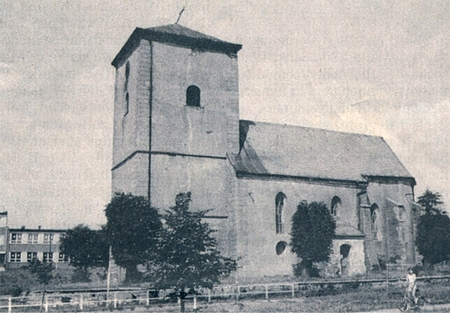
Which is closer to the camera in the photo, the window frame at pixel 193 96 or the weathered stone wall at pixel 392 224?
the window frame at pixel 193 96

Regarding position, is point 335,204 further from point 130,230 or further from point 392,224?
point 130,230

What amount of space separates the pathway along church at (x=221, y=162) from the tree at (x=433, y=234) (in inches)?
64.1

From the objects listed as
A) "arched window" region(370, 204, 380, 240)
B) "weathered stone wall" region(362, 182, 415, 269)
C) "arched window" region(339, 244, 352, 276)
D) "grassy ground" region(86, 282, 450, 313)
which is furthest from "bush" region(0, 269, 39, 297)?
A: "arched window" region(370, 204, 380, 240)

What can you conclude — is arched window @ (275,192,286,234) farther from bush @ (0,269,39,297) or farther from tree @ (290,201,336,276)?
bush @ (0,269,39,297)

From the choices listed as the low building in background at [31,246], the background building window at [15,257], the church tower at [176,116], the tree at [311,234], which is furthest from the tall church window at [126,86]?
the background building window at [15,257]

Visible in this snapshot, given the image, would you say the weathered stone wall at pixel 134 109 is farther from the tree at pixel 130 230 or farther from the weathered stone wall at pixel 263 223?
the weathered stone wall at pixel 263 223

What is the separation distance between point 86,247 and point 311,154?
59.9ft

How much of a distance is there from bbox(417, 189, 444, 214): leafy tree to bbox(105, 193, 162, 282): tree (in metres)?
23.5

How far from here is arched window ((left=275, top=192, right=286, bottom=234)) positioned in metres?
34.5

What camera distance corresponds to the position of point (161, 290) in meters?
21.2

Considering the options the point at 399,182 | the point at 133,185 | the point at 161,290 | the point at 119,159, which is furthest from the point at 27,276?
the point at 399,182

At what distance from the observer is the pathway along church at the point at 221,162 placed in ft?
105

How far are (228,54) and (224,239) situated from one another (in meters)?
13.1

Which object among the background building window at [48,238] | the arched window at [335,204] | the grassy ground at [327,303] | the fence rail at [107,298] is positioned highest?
the arched window at [335,204]
